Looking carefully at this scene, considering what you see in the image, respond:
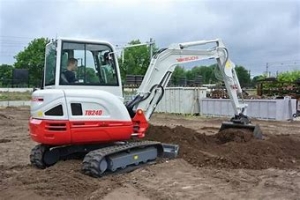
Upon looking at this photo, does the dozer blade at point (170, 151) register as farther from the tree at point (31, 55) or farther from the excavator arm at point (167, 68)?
the tree at point (31, 55)

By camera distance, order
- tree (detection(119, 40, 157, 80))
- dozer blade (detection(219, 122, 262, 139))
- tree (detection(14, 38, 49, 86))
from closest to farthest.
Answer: tree (detection(119, 40, 157, 80))
dozer blade (detection(219, 122, 262, 139))
tree (detection(14, 38, 49, 86))

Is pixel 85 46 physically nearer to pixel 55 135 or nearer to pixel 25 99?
pixel 55 135

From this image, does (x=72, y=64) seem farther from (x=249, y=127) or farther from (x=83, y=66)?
(x=249, y=127)

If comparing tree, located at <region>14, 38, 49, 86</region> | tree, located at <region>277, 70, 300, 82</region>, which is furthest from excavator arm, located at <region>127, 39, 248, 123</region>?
tree, located at <region>14, 38, 49, 86</region>

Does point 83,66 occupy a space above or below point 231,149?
above

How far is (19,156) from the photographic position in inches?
448

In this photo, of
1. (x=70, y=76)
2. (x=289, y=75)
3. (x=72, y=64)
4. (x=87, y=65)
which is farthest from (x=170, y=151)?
(x=289, y=75)

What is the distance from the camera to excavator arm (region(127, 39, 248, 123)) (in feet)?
31.5

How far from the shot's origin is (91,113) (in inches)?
320

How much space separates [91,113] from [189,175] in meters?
2.15

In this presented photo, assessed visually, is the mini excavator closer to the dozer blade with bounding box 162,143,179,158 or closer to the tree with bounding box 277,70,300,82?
the dozer blade with bounding box 162,143,179,158

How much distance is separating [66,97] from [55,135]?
707mm

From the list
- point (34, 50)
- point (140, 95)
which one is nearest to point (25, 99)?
point (34, 50)

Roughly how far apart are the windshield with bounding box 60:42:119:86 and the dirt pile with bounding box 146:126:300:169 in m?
2.45
